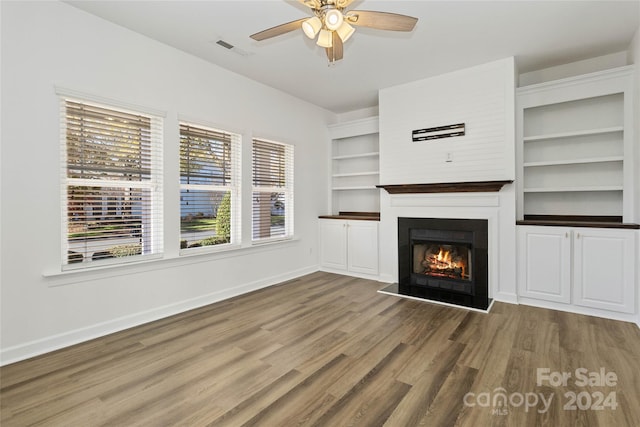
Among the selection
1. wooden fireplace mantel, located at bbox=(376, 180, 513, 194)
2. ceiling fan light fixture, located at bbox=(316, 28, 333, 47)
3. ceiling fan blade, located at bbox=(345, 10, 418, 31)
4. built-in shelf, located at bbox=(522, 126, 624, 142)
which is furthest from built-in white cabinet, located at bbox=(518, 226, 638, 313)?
ceiling fan light fixture, located at bbox=(316, 28, 333, 47)

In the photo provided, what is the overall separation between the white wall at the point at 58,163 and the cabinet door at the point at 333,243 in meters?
1.71

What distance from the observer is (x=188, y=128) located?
143 inches

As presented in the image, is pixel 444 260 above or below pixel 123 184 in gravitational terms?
below

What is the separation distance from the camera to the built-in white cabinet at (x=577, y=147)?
3.43 metres

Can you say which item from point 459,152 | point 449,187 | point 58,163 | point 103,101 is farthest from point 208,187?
point 459,152

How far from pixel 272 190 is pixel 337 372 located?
3.00 meters

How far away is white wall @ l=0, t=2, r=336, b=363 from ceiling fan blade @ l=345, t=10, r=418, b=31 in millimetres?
2248

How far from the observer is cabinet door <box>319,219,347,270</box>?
17.3 ft

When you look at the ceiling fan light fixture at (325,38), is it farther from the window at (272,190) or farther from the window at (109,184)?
the window at (272,190)

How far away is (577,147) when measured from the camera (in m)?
3.83

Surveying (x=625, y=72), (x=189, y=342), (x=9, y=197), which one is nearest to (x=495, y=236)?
(x=625, y=72)

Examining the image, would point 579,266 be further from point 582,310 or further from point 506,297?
point 506,297

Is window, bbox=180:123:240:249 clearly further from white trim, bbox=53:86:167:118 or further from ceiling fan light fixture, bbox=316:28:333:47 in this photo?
ceiling fan light fixture, bbox=316:28:333:47

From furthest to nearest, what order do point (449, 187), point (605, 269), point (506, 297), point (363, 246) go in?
point (363, 246)
point (449, 187)
point (506, 297)
point (605, 269)
